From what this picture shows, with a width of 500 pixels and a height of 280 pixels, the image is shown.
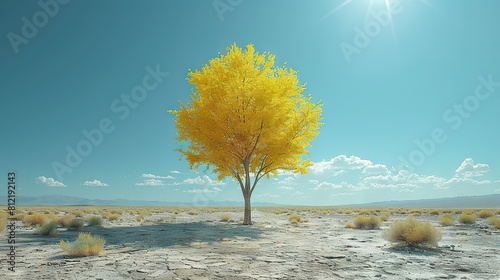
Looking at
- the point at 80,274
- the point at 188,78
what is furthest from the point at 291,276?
the point at 188,78

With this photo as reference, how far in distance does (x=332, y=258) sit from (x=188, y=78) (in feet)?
47.8

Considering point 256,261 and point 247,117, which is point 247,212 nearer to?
point 247,117

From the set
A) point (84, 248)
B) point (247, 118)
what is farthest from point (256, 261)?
point (247, 118)

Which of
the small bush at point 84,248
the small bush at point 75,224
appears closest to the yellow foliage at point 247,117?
the small bush at point 75,224

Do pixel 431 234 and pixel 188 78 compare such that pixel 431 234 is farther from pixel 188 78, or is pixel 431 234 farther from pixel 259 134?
pixel 188 78

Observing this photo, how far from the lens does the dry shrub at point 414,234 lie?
1041 centimetres

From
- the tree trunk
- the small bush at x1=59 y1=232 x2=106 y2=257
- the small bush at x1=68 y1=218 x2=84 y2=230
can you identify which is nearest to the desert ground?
the small bush at x1=59 y1=232 x2=106 y2=257

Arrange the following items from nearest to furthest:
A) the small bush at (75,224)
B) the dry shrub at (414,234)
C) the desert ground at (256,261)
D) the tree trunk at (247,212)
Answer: the desert ground at (256,261) → the dry shrub at (414,234) → the small bush at (75,224) → the tree trunk at (247,212)

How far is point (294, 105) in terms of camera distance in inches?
747

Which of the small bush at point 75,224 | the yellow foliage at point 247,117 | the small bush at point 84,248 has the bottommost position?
the small bush at point 75,224

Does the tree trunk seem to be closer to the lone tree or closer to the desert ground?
the lone tree

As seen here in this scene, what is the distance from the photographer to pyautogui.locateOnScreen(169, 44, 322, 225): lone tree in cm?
1850

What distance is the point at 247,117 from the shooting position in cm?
1872

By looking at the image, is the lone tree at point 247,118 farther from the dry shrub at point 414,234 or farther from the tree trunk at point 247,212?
the dry shrub at point 414,234
